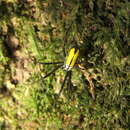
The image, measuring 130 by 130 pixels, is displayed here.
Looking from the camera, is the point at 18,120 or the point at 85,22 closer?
the point at 85,22

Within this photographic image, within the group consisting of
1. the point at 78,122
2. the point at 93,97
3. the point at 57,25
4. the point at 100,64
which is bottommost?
the point at 78,122

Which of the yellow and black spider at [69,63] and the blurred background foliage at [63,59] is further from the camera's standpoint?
the blurred background foliage at [63,59]

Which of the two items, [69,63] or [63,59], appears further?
[63,59]

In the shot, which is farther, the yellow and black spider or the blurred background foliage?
the blurred background foliage

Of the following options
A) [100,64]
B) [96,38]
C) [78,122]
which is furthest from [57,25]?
[78,122]

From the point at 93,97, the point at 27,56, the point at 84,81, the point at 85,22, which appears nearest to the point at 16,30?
the point at 27,56

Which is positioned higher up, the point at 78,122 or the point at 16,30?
the point at 16,30

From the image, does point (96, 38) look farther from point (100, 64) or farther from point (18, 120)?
point (18, 120)
